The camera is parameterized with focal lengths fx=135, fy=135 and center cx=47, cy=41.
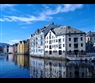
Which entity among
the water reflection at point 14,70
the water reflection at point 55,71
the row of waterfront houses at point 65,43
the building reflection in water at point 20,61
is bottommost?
the building reflection in water at point 20,61

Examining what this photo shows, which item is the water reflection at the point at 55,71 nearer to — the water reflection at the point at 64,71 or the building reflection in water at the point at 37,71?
the water reflection at the point at 64,71

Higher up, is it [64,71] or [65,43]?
[65,43]

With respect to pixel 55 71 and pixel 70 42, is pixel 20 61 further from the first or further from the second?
pixel 55 71

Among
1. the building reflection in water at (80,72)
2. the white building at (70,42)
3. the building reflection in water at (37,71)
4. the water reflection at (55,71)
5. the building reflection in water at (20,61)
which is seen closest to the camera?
the building reflection in water at (80,72)

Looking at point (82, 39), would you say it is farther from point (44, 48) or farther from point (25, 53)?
point (25, 53)

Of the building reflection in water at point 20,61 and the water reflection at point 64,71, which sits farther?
the building reflection in water at point 20,61

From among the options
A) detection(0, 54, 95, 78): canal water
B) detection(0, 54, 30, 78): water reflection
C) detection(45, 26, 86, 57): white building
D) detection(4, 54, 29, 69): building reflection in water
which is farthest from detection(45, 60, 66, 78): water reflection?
detection(45, 26, 86, 57): white building

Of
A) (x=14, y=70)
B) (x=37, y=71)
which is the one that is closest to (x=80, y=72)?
(x=37, y=71)

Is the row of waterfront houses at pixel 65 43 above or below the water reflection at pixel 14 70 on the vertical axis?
above

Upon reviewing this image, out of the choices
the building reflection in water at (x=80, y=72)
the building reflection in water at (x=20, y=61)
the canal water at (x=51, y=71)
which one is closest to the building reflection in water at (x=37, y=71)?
the canal water at (x=51, y=71)

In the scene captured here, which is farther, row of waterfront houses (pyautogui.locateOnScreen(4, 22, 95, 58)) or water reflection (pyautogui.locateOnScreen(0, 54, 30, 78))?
row of waterfront houses (pyautogui.locateOnScreen(4, 22, 95, 58))

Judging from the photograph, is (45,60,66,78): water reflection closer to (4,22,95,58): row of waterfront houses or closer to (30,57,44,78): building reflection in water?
(30,57,44,78): building reflection in water

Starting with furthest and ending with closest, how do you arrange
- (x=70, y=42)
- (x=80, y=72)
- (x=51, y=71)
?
(x=70, y=42), (x=51, y=71), (x=80, y=72)
